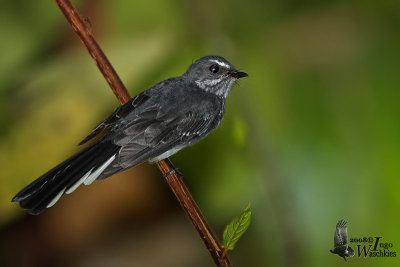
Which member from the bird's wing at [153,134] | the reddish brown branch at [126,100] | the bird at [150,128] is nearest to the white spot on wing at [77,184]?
the bird at [150,128]

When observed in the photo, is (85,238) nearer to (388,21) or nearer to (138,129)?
(138,129)

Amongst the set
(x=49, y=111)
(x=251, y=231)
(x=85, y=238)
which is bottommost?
(x=251, y=231)

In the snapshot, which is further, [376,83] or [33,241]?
[33,241]

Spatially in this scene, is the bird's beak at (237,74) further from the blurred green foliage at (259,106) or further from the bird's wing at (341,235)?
the bird's wing at (341,235)

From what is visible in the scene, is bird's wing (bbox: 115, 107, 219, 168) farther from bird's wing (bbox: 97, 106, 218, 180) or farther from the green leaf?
the green leaf

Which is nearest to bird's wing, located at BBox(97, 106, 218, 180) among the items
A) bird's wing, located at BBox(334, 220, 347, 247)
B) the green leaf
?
the green leaf

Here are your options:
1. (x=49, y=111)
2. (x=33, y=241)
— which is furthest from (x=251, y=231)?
(x=33, y=241)

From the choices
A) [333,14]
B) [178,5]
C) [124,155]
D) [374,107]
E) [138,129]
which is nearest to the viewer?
[124,155]

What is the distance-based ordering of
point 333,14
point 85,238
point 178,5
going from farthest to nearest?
1. point 85,238
2. point 333,14
3. point 178,5
